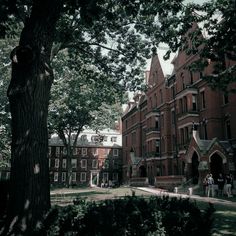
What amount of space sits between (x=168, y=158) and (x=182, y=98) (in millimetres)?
8622

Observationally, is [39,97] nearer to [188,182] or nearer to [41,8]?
[41,8]

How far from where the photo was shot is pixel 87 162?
71.9 metres

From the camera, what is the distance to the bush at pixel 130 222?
526 centimetres

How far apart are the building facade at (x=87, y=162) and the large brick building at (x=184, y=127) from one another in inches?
709

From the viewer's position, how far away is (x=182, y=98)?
122 feet

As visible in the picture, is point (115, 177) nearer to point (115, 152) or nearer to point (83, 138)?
point (115, 152)

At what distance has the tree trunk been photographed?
6.73 m

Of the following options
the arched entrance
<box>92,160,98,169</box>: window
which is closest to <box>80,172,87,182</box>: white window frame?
<box>92,160,98,169</box>: window

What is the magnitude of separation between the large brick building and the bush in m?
17.7

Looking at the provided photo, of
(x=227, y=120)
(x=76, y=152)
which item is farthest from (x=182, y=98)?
(x=76, y=152)

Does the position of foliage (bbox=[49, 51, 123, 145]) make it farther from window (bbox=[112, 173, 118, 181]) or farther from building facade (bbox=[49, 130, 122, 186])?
window (bbox=[112, 173, 118, 181])

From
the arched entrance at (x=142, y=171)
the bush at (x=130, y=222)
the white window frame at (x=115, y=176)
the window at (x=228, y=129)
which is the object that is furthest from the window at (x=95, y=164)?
the bush at (x=130, y=222)

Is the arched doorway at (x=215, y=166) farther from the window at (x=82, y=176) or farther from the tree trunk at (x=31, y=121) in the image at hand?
the window at (x=82, y=176)

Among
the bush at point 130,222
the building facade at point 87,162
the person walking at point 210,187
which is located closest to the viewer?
the bush at point 130,222
